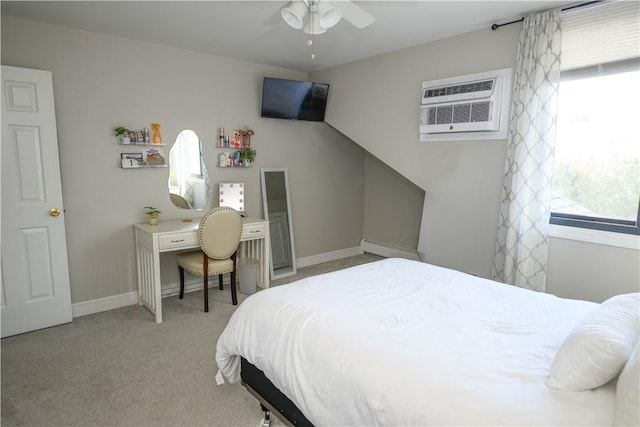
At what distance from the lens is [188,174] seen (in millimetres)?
3742

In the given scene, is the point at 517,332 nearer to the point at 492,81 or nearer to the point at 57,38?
the point at 492,81

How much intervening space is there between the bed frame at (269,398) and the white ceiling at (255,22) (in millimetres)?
2337

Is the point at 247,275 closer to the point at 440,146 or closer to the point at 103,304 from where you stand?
the point at 103,304

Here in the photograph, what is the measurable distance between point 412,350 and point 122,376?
1.95m

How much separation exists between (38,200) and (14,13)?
1389 mm

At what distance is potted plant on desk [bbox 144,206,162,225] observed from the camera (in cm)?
333

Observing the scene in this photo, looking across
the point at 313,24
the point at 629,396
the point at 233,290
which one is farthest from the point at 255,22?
the point at 629,396

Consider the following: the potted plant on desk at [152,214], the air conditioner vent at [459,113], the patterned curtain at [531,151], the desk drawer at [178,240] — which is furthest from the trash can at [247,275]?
the patterned curtain at [531,151]

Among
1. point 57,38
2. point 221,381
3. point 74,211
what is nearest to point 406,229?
point 221,381

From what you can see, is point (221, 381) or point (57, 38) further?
point (57, 38)

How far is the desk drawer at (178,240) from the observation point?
3.08 meters

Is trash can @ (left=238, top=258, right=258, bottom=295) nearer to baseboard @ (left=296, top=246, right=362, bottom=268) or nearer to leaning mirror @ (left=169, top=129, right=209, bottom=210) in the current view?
leaning mirror @ (left=169, top=129, right=209, bottom=210)

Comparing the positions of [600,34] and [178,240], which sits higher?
[600,34]

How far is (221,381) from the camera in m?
2.12
